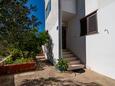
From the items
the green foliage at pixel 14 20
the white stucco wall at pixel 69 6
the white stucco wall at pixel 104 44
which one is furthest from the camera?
the white stucco wall at pixel 69 6

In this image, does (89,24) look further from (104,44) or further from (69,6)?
(69,6)

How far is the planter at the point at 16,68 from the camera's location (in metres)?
11.6

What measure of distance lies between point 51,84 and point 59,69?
2.83 m

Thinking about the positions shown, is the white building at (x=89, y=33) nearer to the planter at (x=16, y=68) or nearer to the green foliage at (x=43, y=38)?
the green foliage at (x=43, y=38)

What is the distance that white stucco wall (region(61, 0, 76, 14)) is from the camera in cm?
1256

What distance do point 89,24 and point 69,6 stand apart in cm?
283

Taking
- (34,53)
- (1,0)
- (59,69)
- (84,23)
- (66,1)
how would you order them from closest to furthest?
(1,0)
(59,69)
(84,23)
(66,1)
(34,53)

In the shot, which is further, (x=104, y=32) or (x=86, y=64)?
(x=86, y=64)

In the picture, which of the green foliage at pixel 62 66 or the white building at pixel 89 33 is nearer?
the white building at pixel 89 33

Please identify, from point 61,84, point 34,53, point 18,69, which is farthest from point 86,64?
point 34,53

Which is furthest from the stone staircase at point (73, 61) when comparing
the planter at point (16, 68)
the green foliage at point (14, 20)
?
the green foliage at point (14, 20)

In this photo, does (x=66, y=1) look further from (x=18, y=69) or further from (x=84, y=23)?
(x=18, y=69)

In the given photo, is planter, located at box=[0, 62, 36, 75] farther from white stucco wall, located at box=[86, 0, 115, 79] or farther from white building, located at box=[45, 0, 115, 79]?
white stucco wall, located at box=[86, 0, 115, 79]

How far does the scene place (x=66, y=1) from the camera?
12.7 m
